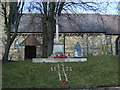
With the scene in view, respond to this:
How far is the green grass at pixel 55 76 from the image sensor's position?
28.7 ft

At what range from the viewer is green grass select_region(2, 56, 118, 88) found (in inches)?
344

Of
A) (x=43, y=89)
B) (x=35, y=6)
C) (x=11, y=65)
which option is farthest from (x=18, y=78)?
(x=35, y=6)

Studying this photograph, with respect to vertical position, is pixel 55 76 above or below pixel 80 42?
below

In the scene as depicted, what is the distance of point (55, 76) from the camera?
33.3 ft

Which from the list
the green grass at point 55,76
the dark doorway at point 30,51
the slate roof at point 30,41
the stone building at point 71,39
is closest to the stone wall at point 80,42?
the stone building at point 71,39

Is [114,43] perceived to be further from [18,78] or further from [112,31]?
[18,78]

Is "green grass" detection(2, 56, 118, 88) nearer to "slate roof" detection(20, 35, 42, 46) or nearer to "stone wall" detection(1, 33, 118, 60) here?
"slate roof" detection(20, 35, 42, 46)

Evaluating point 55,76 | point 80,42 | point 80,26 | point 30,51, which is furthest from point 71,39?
point 55,76

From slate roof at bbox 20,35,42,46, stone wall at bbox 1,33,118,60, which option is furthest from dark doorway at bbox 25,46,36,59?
slate roof at bbox 20,35,42,46

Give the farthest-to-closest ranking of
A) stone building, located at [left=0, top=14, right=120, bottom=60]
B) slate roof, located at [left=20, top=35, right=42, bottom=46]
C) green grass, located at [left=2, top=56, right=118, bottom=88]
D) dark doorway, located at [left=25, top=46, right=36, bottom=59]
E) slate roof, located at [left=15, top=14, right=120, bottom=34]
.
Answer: dark doorway, located at [left=25, top=46, right=36, bottom=59] → slate roof, located at [left=15, top=14, right=120, bottom=34] → stone building, located at [left=0, top=14, right=120, bottom=60] → slate roof, located at [left=20, top=35, right=42, bottom=46] → green grass, located at [left=2, top=56, right=118, bottom=88]

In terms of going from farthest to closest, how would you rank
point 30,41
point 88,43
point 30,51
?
point 88,43 → point 30,51 → point 30,41

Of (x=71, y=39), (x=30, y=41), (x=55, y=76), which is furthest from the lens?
(x=71, y=39)

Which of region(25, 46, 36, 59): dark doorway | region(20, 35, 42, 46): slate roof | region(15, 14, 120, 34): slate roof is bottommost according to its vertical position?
region(25, 46, 36, 59): dark doorway

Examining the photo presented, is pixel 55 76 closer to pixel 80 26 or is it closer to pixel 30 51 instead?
pixel 30 51
